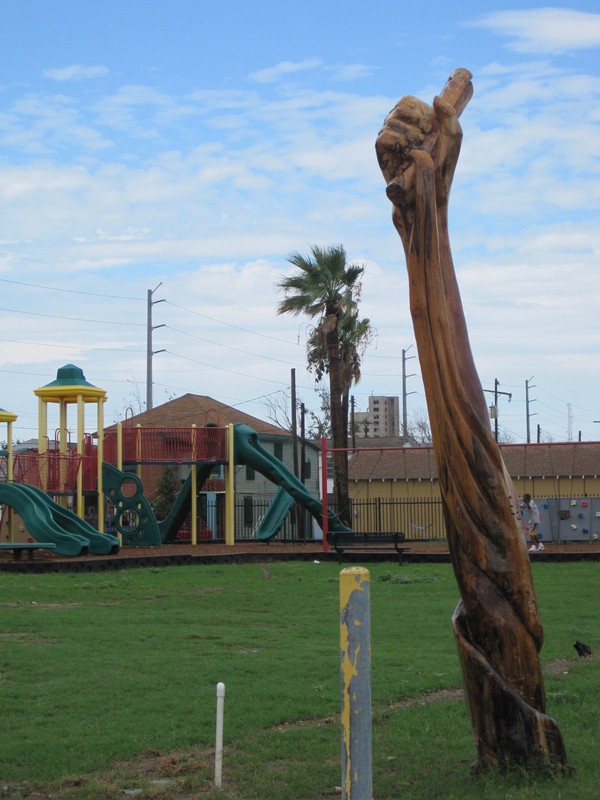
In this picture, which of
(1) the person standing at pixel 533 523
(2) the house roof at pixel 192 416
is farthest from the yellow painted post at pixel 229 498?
(2) the house roof at pixel 192 416

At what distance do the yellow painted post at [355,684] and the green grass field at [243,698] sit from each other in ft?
6.66

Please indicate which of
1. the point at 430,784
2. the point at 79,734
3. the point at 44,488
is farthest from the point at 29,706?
the point at 44,488

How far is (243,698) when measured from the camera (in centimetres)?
948

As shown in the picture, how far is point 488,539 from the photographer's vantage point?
6906 millimetres

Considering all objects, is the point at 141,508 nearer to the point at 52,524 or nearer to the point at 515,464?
the point at 52,524

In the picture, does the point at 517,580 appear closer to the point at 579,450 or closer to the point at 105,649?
the point at 105,649

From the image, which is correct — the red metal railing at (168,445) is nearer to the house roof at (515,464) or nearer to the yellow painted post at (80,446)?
the yellow painted post at (80,446)

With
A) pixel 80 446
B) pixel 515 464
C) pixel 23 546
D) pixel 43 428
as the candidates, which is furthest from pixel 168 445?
pixel 515 464

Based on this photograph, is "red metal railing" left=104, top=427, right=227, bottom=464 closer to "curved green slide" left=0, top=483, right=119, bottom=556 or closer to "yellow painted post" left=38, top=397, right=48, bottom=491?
"yellow painted post" left=38, top=397, right=48, bottom=491

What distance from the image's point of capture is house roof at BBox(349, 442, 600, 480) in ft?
137

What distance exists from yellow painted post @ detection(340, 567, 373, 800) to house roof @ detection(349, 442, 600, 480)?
34889 millimetres

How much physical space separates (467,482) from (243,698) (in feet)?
12.0

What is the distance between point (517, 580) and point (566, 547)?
22282 mm

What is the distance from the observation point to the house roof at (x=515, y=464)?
41688 mm
